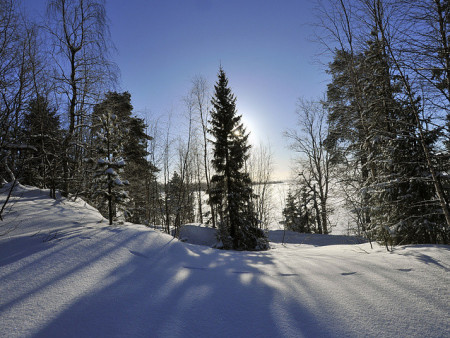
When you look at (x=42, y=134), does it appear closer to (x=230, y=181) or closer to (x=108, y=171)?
(x=108, y=171)

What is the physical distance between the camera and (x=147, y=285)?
9.14 ft

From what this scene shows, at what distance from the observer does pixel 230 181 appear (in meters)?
12.4

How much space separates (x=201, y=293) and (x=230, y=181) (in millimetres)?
9782

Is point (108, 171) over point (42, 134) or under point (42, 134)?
under

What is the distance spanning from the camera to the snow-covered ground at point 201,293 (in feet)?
6.36

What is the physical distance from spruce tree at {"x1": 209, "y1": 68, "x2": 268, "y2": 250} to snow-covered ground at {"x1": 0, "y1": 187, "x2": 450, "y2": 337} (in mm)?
7761

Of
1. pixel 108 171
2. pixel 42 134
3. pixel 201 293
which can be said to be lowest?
pixel 201 293

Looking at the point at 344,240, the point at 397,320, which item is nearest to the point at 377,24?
the point at 397,320

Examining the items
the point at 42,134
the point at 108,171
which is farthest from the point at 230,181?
the point at 42,134

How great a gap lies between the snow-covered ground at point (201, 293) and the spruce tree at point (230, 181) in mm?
7761

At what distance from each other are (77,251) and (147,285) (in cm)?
153

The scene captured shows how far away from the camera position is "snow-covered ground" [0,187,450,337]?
6.36ft

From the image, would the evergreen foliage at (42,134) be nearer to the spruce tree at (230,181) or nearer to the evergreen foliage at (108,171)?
the evergreen foliage at (108,171)

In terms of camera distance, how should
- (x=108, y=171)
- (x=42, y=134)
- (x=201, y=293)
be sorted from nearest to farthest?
(x=201, y=293) → (x=108, y=171) → (x=42, y=134)
